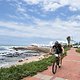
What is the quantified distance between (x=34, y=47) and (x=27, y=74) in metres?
96.9

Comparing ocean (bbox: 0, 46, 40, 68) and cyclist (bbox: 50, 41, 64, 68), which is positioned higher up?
cyclist (bbox: 50, 41, 64, 68)

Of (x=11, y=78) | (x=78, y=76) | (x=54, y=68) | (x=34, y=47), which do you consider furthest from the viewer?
(x=34, y=47)

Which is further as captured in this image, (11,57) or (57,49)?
(11,57)

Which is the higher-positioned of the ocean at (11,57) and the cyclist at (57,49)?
the cyclist at (57,49)

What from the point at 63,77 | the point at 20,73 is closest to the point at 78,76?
the point at 63,77

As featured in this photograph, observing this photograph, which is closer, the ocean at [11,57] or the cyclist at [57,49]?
the cyclist at [57,49]

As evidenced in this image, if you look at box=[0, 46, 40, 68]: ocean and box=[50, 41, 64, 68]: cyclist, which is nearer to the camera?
box=[50, 41, 64, 68]: cyclist

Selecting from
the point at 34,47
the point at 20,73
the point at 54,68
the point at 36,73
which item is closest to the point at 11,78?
the point at 20,73

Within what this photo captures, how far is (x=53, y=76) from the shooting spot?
14141 millimetres

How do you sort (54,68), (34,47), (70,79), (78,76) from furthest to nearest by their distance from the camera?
1. (34,47)
2. (54,68)
3. (78,76)
4. (70,79)

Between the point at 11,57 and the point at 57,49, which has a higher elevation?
the point at 57,49

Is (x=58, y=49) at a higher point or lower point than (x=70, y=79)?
higher

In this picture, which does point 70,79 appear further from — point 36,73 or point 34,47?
point 34,47

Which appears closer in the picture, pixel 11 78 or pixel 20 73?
pixel 11 78
